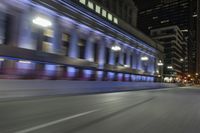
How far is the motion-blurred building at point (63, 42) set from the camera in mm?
27609

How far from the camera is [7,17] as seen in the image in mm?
28125

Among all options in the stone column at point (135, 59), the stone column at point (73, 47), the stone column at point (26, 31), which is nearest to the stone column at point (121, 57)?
the stone column at point (135, 59)

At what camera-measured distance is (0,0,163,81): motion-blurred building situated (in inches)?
1087

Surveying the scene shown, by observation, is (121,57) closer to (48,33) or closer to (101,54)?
(101,54)

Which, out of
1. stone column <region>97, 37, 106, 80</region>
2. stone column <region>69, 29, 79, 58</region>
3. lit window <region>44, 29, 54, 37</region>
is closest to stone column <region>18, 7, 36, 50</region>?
lit window <region>44, 29, 54, 37</region>

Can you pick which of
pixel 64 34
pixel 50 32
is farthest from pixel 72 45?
pixel 50 32

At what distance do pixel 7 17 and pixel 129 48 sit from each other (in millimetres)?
37352

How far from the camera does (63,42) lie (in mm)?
38000

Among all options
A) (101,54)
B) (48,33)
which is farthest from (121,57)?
(48,33)

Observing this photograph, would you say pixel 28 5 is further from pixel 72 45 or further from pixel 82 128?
pixel 82 128

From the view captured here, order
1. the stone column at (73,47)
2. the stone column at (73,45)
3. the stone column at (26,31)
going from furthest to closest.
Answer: the stone column at (73,45) → the stone column at (73,47) → the stone column at (26,31)

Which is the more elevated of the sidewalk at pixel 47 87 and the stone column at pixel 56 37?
the stone column at pixel 56 37

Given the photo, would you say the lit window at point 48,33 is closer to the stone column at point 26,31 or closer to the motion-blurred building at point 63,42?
the motion-blurred building at point 63,42

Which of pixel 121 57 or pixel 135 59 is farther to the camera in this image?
pixel 135 59
